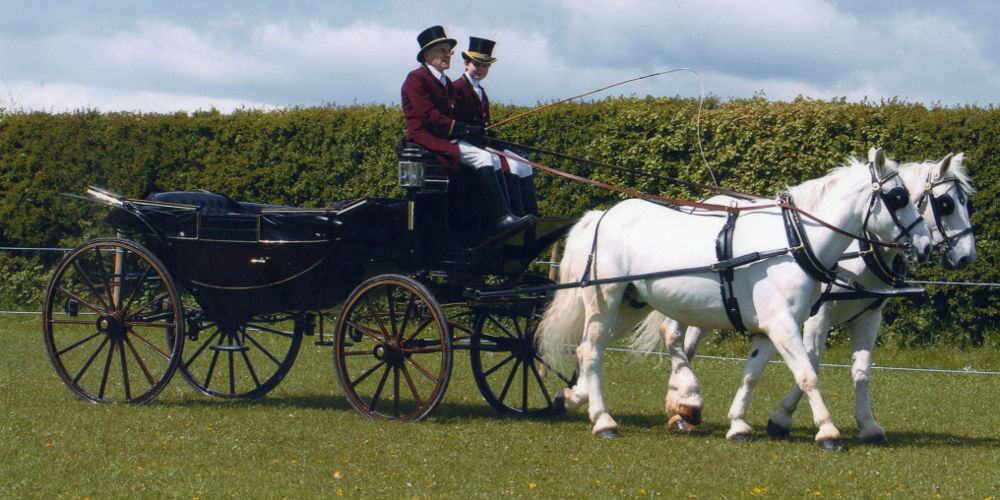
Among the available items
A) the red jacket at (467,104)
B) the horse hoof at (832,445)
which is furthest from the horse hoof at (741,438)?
the red jacket at (467,104)

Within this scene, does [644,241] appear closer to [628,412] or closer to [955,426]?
[628,412]

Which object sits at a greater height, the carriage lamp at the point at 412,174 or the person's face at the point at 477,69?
the person's face at the point at 477,69

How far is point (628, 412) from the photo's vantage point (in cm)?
841

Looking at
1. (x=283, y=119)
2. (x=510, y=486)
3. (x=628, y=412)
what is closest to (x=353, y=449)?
(x=510, y=486)

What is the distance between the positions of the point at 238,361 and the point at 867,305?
6666 millimetres

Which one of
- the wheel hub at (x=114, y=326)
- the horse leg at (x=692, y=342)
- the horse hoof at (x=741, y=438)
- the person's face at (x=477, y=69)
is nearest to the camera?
the horse hoof at (x=741, y=438)

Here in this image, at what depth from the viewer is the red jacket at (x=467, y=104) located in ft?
25.5

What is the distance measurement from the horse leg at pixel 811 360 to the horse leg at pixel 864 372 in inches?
8.8

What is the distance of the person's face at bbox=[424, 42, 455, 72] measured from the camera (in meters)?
7.67

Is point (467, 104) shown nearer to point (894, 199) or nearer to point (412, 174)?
point (412, 174)

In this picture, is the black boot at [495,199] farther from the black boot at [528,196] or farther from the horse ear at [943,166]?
the horse ear at [943,166]


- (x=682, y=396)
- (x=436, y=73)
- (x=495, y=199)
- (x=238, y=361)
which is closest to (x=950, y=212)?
(x=682, y=396)

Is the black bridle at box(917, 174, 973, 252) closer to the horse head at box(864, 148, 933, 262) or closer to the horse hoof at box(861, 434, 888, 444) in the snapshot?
the horse head at box(864, 148, 933, 262)

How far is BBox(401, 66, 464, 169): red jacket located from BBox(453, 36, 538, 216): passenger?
0.22 meters
